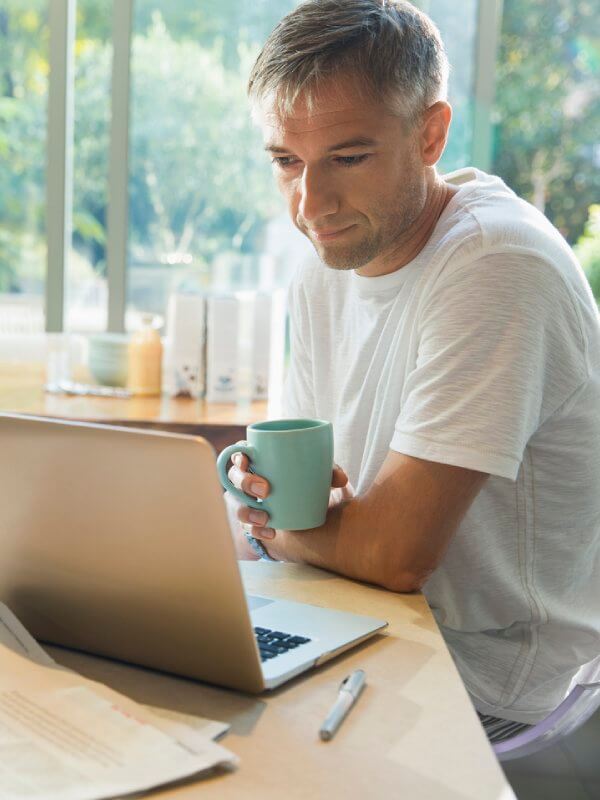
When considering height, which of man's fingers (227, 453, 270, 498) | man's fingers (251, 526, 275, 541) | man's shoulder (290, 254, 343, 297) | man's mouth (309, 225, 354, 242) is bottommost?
man's fingers (251, 526, 275, 541)

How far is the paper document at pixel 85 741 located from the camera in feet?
2.14

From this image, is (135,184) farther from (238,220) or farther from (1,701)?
(1,701)

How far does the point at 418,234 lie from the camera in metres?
1.37

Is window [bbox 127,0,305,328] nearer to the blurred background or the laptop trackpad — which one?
the blurred background

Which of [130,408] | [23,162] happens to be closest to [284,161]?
[130,408]

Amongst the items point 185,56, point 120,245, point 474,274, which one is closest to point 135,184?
point 120,245

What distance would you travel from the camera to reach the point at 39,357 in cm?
344

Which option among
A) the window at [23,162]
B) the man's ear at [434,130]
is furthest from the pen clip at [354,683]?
the window at [23,162]

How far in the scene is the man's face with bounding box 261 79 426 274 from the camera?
127 centimetres

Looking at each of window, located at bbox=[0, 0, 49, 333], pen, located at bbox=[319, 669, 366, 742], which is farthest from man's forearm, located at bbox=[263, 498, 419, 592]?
window, located at bbox=[0, 0, 49, 333]

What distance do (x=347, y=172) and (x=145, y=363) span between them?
4.87 feet

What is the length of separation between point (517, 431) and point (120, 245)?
3.04 m

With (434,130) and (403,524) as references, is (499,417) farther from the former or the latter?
(434,130)

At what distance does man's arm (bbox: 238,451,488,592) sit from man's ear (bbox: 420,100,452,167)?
453mm
